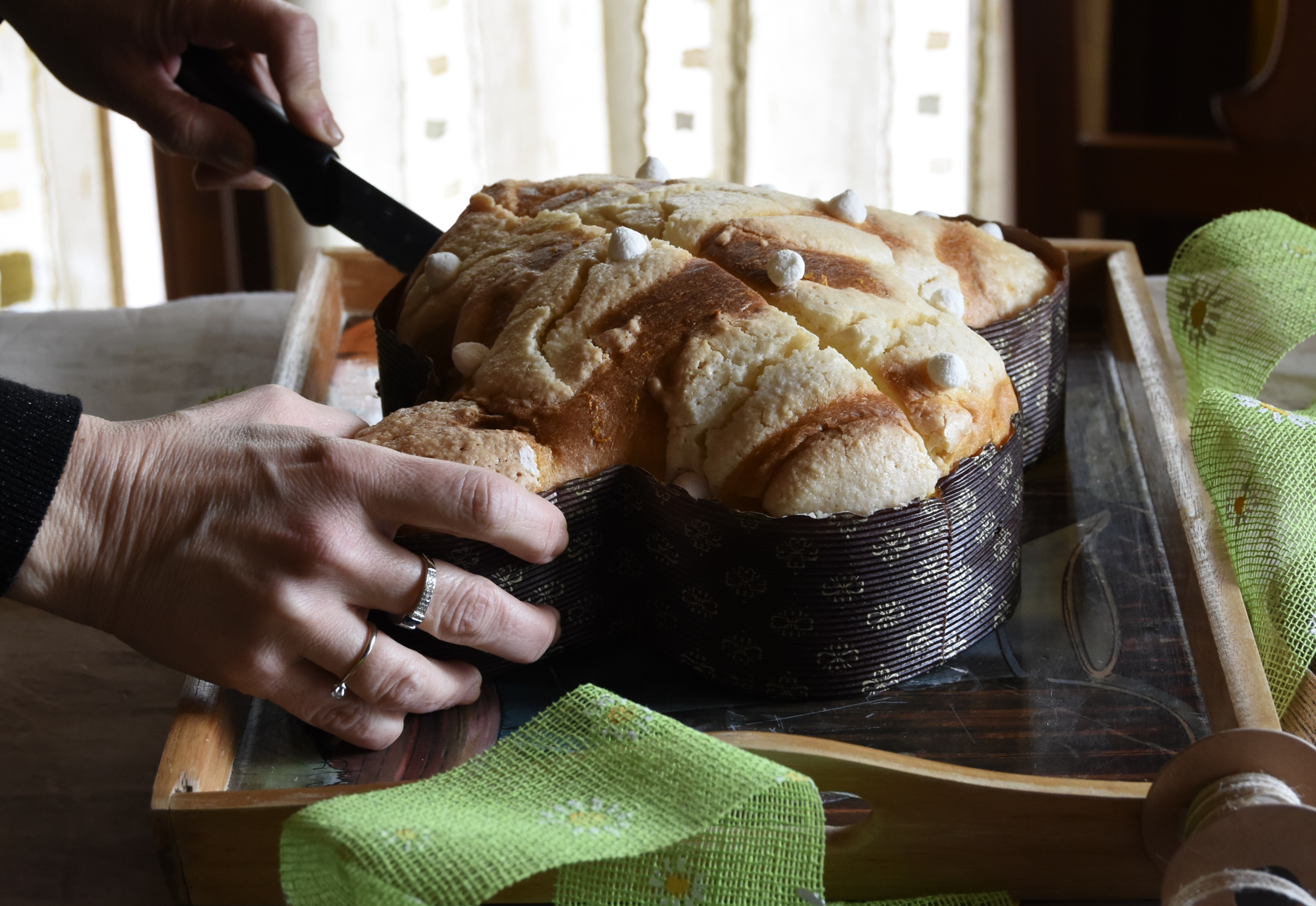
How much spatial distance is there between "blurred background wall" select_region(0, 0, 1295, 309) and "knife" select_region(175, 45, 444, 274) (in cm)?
111

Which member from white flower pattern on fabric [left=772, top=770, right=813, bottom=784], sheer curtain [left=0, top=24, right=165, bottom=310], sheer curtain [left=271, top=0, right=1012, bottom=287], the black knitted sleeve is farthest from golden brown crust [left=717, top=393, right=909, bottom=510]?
sheer curtain [left=0, top=24, right=165, bottom=310]

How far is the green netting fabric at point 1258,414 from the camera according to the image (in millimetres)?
910

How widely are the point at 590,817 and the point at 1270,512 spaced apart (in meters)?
0.61

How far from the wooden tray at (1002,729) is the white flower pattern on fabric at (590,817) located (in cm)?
5

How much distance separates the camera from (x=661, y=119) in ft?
8.50

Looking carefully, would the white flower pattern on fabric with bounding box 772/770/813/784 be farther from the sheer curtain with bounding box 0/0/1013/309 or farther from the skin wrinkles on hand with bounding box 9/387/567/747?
the sheer curtain with bounding box 0/0/1013/309

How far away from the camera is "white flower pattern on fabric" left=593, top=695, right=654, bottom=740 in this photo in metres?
0.75

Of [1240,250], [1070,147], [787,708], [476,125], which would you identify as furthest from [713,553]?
[1070,147]

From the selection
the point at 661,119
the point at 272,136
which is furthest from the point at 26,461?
the point at 661,119

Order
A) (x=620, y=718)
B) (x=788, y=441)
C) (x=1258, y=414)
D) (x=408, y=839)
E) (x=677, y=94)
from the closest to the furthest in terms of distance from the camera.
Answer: (x=408, y=839) < (x=620, y=718) < (x=788, y=441) < (x=1258, y=414) < (x=677, y=94)

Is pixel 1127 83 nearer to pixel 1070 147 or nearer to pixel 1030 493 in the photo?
pixel 1070 147

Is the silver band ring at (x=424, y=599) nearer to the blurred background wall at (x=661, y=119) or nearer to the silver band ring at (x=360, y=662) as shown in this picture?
the silver band ring at (x=360, y=662)

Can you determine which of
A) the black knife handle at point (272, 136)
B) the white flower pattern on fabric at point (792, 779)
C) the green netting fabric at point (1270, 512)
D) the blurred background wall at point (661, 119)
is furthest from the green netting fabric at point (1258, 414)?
the blurred background wall at point (661, 119)

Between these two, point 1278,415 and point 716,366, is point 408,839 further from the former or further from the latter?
point 1278,415
